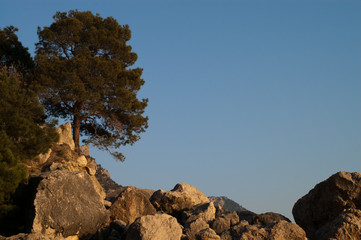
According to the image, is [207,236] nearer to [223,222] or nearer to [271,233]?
[271,233]

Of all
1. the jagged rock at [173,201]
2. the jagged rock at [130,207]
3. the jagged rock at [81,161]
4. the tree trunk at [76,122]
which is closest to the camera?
the jagged rock at [130,207]

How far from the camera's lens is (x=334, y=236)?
14812 mm

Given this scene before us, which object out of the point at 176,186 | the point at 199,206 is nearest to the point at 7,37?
the point at 176,186

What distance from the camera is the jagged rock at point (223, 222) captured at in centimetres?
1794

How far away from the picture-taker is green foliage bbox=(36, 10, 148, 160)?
3031cm

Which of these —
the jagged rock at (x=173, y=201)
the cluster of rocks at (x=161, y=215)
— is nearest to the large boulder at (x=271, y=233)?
the cluster of rocks at (x=161, y=215)

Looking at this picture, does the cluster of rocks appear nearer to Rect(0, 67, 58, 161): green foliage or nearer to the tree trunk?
Rect(0, 67, 58, 161): green foliage

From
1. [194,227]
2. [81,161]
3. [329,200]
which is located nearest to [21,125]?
[81,161]

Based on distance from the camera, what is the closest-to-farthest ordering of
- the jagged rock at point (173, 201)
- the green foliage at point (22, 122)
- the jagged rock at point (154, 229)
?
the jagged rock at point (154, 229), the jagged rock at point (173, 201), the green foliage at point (22, 122)

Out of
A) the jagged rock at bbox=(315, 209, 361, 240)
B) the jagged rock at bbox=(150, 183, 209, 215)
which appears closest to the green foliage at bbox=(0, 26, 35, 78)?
the jagged rock at bbox=(150, 183, 209, 215)

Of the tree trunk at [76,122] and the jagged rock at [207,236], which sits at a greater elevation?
the tree trunk at [76,122]

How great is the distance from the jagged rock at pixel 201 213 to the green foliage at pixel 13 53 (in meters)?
18.6

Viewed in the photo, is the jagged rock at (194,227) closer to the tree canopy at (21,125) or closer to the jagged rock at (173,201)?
the jagged rock at (173,201)

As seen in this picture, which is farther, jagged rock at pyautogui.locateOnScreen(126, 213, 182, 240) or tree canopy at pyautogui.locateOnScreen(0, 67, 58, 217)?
tree canopy at pyautogui.locateOnScreen(0, 67, 58, 217)
